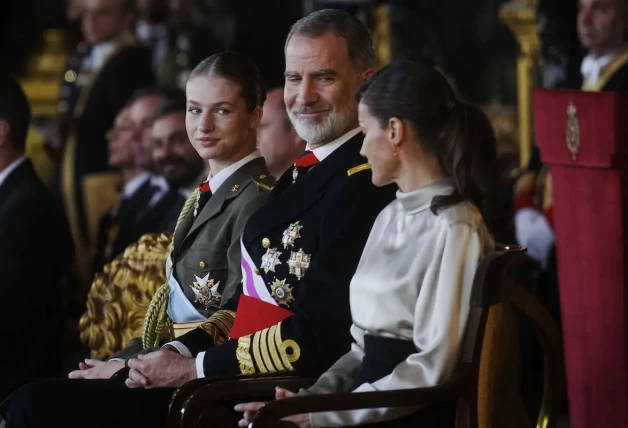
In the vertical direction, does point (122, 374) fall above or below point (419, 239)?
below

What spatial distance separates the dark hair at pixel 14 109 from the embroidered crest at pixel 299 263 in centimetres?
133

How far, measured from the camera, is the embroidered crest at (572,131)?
134 inches

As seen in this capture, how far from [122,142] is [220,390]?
369cm

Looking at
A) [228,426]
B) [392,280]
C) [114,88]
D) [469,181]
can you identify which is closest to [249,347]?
[228,426]

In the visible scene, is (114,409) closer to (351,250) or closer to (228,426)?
(228,426)

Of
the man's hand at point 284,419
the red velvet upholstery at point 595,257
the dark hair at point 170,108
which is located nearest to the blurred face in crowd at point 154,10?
the dark hair at point 170,108

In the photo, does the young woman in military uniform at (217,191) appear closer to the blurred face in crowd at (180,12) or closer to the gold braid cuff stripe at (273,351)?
the gold braid cuff stripe at (273,351)

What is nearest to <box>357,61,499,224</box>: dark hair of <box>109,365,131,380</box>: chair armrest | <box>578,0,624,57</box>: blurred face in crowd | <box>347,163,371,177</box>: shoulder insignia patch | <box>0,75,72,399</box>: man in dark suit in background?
<box>347,163,371,177</box>: shoulder insignia patch

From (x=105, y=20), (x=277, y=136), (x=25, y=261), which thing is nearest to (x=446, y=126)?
(x=277, y=136)

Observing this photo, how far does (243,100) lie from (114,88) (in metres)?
4.15

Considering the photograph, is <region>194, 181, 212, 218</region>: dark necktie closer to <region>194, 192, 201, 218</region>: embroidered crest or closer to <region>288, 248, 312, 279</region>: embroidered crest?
<region>194, 192, 201, 218</region>: embroidered crest

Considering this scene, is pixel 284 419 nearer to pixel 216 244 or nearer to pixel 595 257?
pixel 216 244

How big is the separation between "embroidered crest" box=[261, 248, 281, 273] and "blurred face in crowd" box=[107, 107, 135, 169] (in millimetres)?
3282

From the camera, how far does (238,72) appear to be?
3.16 meters
